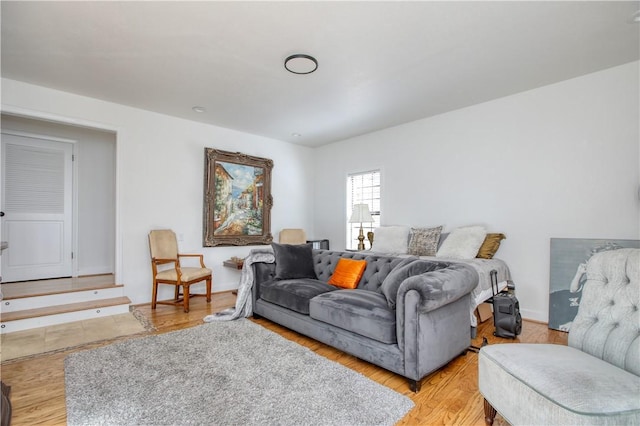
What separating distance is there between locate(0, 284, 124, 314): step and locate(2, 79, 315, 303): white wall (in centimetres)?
18

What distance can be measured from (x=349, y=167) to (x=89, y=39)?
13.5 feet

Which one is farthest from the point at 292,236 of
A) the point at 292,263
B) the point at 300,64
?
the point at 300,64

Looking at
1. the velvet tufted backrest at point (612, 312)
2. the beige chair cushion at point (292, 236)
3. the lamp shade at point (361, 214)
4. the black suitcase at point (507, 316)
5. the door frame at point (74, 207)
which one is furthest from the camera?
the beige chair cushion at point (292, 236)

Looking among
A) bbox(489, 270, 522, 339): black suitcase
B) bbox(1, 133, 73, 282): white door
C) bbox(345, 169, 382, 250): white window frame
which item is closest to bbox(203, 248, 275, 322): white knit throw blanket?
bbox(345, 169, 382, 250): white window frame

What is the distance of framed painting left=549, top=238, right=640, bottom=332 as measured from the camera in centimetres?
319

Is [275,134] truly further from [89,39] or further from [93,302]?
[93,302]

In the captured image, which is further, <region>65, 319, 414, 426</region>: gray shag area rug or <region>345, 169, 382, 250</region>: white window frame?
<region>345, 169, 382, 250</region>: white window frame

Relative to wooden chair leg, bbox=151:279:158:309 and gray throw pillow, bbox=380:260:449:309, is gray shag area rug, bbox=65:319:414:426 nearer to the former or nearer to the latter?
gray throw pillow, bbox=380:260:449:309

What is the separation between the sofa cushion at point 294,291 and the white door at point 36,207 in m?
4.02

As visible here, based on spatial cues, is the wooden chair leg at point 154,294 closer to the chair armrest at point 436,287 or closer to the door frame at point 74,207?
the door frame at point 74,207

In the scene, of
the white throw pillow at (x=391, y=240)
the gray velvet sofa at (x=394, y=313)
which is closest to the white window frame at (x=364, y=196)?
the white throw pillow at (x=391, y=240)

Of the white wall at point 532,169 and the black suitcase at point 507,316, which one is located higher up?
the white wall at point 532,169

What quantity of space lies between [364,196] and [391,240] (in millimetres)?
1273

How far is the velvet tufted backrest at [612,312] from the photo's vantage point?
1467mm
